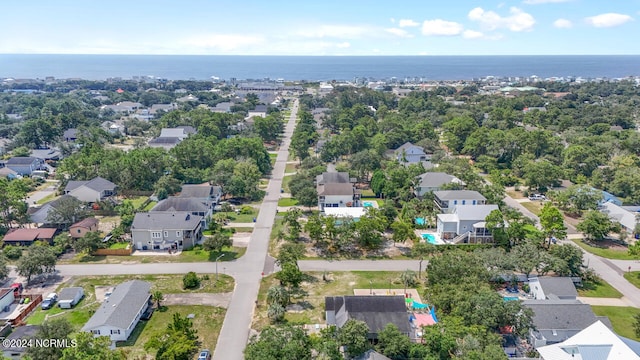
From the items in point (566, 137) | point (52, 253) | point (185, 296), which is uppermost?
point (566, 137)

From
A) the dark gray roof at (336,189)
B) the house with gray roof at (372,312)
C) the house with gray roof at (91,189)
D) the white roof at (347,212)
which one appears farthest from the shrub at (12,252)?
the dark gray roof at (336,189)

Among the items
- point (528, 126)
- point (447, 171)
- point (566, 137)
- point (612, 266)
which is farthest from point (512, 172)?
point (528, 126)

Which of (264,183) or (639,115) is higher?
(639,115)

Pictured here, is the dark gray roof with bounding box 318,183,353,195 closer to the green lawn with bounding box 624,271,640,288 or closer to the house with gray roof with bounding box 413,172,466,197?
the house with gray roof with bounding box 413,172,466,197

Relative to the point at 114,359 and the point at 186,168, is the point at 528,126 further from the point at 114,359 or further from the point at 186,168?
the point at 114,359

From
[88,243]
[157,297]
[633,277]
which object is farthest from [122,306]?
[633,277]

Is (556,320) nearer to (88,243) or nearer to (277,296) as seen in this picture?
(277,296)

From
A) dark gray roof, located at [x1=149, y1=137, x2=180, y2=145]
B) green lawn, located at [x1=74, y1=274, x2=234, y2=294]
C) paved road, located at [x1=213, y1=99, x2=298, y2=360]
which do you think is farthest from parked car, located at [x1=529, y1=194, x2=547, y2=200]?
dark gray roof, located at [x1=149, y1=137, x2=180, y2=145]
